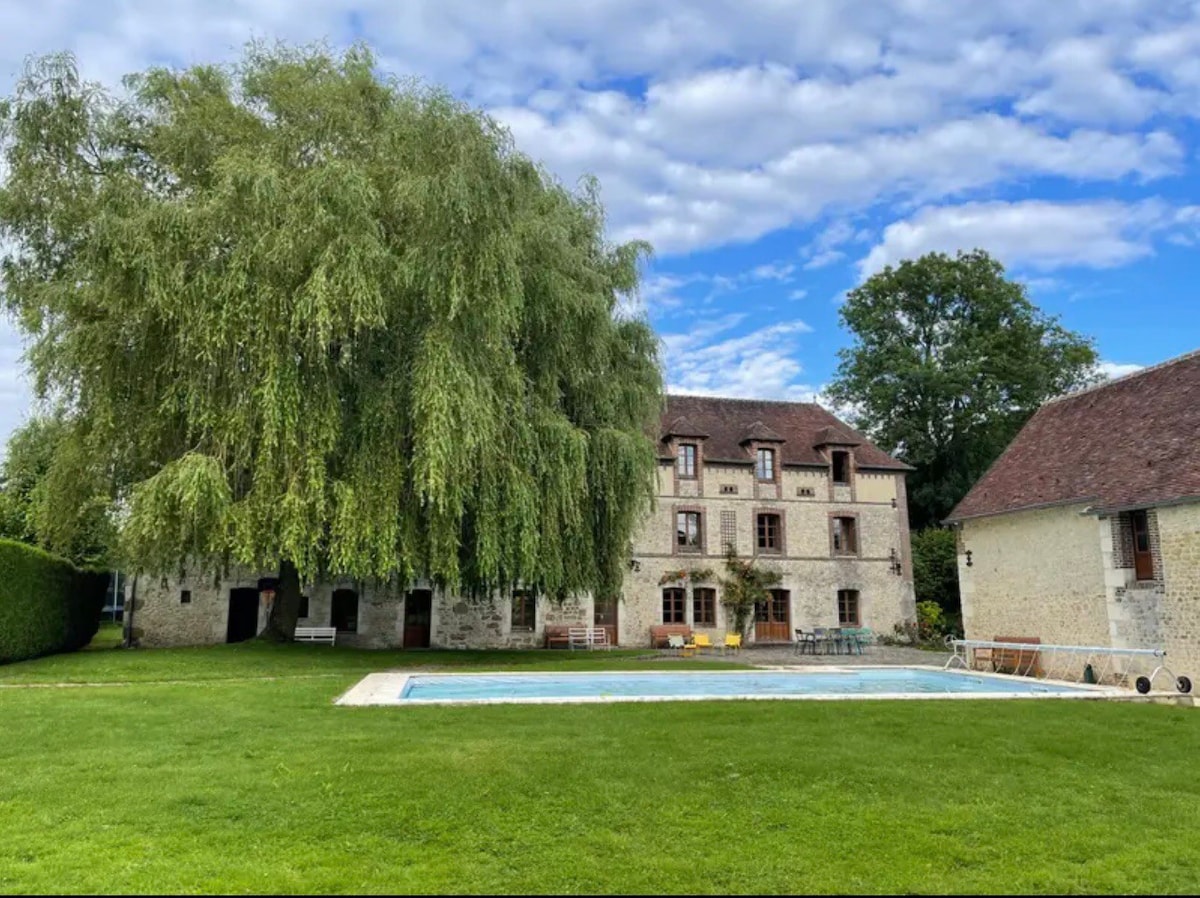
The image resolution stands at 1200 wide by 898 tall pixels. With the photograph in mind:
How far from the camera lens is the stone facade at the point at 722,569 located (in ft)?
71.6

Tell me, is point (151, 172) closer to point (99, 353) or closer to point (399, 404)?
point (99, 353)

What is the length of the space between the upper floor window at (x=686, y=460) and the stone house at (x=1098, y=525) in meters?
7.88

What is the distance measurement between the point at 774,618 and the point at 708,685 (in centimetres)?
1292

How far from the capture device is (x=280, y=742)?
6.77 metres

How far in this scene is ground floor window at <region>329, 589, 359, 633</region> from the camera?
71.2 ft

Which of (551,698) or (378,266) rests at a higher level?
(378,266)

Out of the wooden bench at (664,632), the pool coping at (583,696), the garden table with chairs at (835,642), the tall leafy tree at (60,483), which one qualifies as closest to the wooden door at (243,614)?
the tall leafy tree at (60,483)

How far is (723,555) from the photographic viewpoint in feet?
78.8

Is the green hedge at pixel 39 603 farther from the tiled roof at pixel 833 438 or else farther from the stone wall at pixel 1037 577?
the tiled roof at pixel 833 438

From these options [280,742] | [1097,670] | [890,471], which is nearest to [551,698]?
[280,742]

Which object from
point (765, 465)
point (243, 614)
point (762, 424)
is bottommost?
point (243, 614)

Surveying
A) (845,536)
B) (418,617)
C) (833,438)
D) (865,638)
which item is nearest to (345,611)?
(418,617)

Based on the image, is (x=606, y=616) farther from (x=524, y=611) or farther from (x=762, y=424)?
(x=762, y=424)

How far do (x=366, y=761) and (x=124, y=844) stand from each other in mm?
1972
